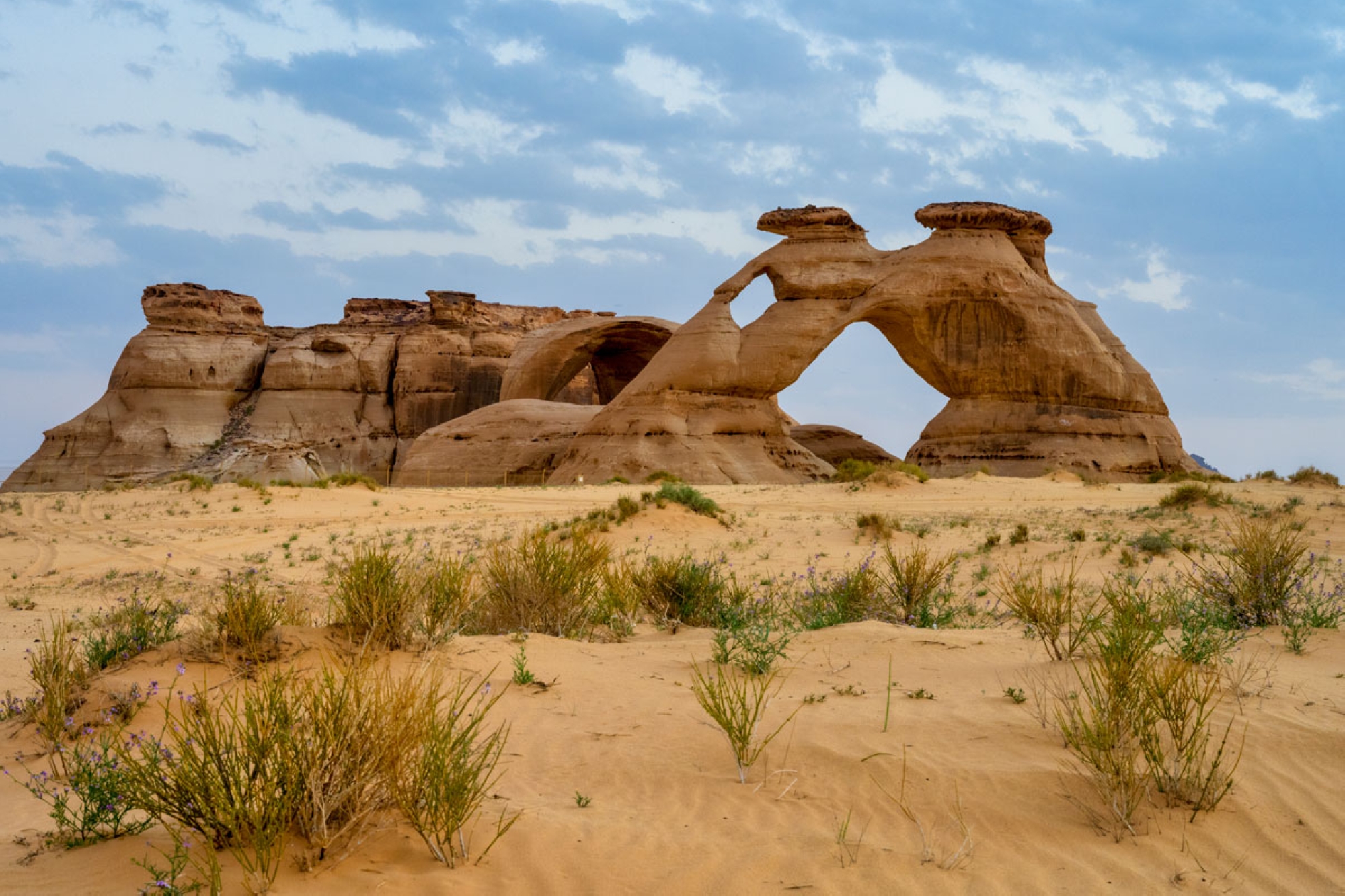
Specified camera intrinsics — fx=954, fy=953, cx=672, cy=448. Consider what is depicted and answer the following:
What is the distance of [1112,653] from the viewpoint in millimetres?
3639

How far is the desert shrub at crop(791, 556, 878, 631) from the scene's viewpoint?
6289 mm

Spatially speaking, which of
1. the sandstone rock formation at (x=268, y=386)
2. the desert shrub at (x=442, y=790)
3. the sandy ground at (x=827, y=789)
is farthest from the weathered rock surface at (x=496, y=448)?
the desert shrub at (x=442, y=790)

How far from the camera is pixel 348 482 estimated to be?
2098cm

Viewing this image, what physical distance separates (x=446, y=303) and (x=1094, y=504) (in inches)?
1267

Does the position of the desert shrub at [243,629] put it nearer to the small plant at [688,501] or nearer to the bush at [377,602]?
the bush at [377,602]

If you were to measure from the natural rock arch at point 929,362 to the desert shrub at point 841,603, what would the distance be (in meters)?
19.0

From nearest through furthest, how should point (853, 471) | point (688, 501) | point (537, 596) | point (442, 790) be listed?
point (442, 790), point (537, 596), point (688, 501), point (853, 471)

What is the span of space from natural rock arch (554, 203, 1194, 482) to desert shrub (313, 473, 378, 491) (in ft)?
21.9

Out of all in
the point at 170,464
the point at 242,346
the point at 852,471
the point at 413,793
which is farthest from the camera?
the point at 242,346

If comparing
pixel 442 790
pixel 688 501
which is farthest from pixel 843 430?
pixel 442 790

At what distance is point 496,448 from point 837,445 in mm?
11817

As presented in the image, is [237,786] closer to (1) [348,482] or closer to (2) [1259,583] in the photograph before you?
(2) [1259,583]

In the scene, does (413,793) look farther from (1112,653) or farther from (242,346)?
(242,346)

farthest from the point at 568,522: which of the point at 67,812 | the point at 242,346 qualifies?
the point at 242,346
